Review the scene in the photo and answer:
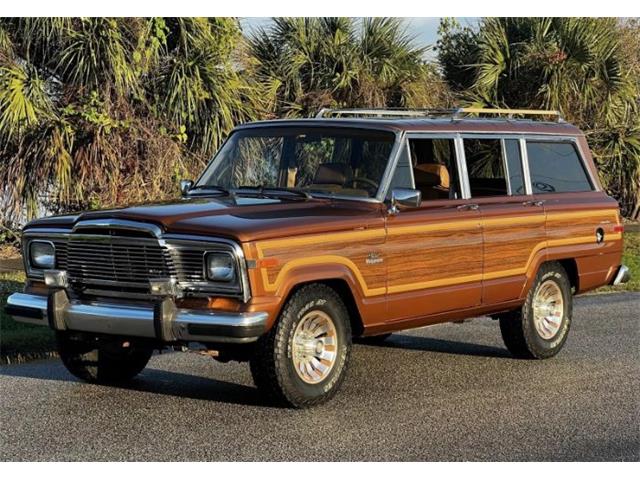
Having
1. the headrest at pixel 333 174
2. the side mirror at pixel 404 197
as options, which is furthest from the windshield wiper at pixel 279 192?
the side mirror at pixel 404 197

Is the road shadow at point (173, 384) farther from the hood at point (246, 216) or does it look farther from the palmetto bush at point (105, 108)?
the palmetto bush at point (105, 108)

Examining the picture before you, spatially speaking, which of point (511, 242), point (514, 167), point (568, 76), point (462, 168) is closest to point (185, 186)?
point (462, 168)

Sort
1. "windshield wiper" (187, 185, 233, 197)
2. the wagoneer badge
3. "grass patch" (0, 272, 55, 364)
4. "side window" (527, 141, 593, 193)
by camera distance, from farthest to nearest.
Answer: "side window" (527, 141, 593, 193)
"grass patch" (0, 272, 55, 364)
"windshield wiper" (187, 185, 233, 197)
the wagoneer badge

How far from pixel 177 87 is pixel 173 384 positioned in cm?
790

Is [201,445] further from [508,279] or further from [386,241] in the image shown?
[508,279]

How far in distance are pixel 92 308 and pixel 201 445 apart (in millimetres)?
1473

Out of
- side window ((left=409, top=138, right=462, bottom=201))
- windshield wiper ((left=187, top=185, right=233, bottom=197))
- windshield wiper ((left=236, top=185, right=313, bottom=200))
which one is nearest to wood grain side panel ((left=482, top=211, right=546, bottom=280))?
side window ((left=409, top=138, right=462, bottom=201))

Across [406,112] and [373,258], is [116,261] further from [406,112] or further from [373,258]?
[406,112]

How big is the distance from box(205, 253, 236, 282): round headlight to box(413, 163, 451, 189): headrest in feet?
7.07

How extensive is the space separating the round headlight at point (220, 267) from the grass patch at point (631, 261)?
29.3ft

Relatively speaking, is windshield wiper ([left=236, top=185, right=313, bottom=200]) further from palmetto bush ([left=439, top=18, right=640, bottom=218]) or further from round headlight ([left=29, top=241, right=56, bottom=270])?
palmetto bush ([left=439, top=18, right=640, bottom=218])

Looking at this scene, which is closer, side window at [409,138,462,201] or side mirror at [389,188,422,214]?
side mirror at [389,188,422,214]

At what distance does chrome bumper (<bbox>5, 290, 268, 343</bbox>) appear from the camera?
754cm

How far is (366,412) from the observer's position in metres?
8.09
